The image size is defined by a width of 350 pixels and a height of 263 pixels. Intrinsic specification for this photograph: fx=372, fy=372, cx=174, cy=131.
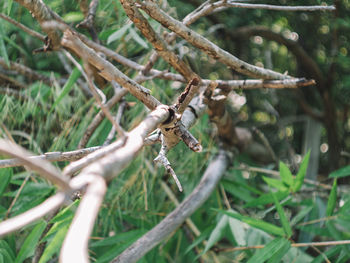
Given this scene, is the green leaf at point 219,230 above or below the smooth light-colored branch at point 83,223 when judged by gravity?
below

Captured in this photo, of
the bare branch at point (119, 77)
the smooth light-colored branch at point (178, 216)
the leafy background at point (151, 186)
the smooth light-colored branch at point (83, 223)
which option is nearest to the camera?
the smooth light-colored branch at point (83, 223)

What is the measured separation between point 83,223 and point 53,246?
0.51 meters

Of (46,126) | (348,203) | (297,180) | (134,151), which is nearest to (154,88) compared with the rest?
(46,126)

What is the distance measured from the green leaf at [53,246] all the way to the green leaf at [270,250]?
1.09ft

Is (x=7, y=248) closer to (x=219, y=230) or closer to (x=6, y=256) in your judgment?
(x=6, y=256)

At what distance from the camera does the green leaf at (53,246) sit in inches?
24.9

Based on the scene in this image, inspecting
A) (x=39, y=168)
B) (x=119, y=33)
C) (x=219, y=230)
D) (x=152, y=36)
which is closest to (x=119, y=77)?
(x=152, y=36)

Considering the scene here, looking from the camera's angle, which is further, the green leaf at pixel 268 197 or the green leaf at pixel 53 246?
the green leaf at pixel 268 197

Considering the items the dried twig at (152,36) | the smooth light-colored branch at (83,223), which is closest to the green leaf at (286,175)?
the dried twig at (152,36)

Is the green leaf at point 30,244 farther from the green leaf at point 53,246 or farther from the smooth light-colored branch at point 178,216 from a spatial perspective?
the smooth light-colored branch at point 178,216

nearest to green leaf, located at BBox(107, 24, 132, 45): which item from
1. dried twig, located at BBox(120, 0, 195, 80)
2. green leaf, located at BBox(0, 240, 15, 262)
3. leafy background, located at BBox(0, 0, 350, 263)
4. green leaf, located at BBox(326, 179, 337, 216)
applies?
leafy background, located at BBox(0, 0, 350, 263)

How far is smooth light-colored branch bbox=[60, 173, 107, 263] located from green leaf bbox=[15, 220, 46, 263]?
0.53 m

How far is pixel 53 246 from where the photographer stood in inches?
25.2

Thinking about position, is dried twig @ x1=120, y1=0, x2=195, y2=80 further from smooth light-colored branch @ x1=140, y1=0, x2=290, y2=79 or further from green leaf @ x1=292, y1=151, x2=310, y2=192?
green leaf @ x1=292, y1=151, x2=310, y2=192
